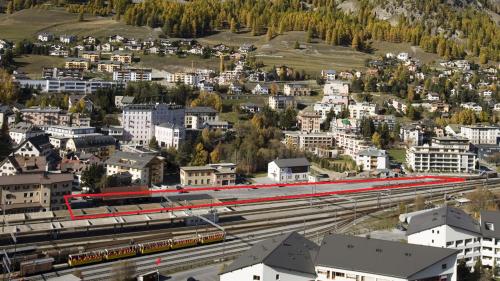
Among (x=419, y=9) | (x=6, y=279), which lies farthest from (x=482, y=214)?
(x=419, y=9)

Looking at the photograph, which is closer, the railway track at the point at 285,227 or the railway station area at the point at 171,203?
the railway track at the point at 285,227

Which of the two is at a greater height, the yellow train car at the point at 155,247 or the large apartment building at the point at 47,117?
the large apartment building at the point at 47,117

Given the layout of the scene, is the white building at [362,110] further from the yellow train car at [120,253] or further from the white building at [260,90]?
the yellow train car at [120,253]

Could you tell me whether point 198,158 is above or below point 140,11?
below

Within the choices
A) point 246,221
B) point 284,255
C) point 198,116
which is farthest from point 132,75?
point 284,255

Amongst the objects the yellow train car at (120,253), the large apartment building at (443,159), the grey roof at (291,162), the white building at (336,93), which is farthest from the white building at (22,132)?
the white building at (336,93)

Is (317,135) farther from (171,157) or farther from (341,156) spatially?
(171,157)

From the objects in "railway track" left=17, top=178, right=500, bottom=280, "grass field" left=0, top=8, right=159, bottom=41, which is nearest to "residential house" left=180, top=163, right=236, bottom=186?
"railway track" left=17, top=178, right=500, bottom=280
